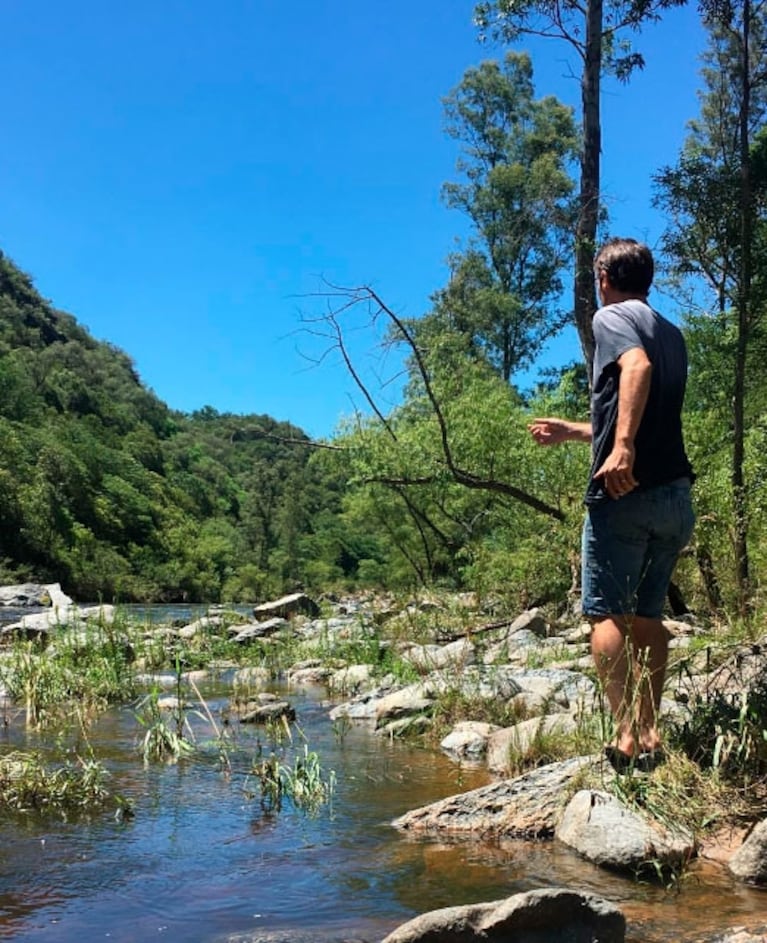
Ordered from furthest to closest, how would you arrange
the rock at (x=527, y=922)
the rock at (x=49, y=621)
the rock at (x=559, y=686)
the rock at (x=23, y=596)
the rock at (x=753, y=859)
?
the rock at (x=23, y=596) → the rock at (x=49, y=621) → the rock at (x=559, y=686) → the rock at (x=753, y=859) → the rock at (x=527, y=922)

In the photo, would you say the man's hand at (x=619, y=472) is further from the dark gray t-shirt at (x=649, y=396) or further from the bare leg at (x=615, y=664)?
the bare leg at (x=615, y=664)

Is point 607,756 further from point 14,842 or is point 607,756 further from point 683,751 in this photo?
point 14,842

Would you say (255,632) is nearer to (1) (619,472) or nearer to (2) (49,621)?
(2) (49,621)

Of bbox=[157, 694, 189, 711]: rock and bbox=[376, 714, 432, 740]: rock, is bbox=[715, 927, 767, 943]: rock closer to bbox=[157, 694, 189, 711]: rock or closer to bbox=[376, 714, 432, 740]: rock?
bbox=[376, 714, 432, 740]: rock

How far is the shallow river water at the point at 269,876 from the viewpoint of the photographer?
2426 millimetres

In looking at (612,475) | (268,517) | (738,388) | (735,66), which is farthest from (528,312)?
(268,517)

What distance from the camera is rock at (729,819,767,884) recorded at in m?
2.66

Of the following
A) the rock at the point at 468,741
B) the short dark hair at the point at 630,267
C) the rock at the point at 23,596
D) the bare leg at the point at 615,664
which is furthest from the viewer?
the rock at the point at 23,596

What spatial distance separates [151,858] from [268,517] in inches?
2305

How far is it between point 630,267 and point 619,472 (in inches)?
38.0

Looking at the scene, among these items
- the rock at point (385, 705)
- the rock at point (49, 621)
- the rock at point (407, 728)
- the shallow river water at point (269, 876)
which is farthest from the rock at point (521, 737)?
the rock at point (49, 621)

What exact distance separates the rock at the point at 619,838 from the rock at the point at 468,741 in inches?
78.2

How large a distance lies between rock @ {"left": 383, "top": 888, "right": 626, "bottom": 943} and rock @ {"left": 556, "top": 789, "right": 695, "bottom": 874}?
0.62m

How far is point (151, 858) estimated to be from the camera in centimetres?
307
